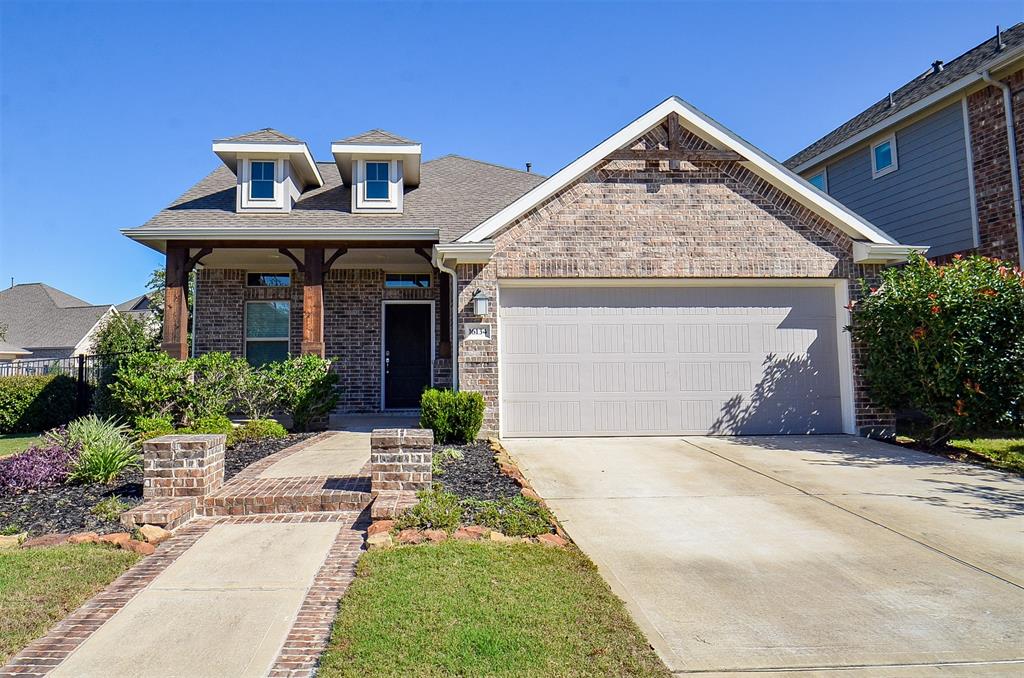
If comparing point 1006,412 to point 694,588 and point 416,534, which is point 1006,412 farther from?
point 416,534

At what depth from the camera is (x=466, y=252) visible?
29.0ft

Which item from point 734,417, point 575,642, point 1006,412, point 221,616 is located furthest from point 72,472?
point 1006,412

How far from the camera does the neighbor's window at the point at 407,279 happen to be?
13180 millimetres

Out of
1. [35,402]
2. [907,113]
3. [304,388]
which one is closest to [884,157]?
[907,113]

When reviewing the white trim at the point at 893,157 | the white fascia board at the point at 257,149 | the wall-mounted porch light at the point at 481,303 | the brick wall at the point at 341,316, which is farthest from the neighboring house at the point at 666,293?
the white trim at the point at 893,157

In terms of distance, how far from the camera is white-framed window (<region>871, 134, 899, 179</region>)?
13047 millimetres

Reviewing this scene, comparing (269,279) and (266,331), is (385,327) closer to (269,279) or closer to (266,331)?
(266,331)

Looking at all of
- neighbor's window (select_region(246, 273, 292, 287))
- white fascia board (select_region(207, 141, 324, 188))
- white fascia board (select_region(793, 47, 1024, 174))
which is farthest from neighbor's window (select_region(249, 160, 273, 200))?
white fascia board (select_region(793, 47, 1024, 174))

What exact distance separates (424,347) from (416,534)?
29.4 feet

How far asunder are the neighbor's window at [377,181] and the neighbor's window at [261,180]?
75.2 inches

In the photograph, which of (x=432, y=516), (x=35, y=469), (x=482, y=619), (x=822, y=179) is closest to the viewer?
(x=482, y=619)

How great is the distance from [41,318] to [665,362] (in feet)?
110

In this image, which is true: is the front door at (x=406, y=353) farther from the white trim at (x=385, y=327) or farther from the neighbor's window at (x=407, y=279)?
the neighbor's window at (x=407, y=279)

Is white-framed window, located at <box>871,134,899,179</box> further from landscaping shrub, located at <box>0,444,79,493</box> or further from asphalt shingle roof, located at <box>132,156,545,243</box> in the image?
landscaping shrub, located at <box>0,444,79,493</box>
